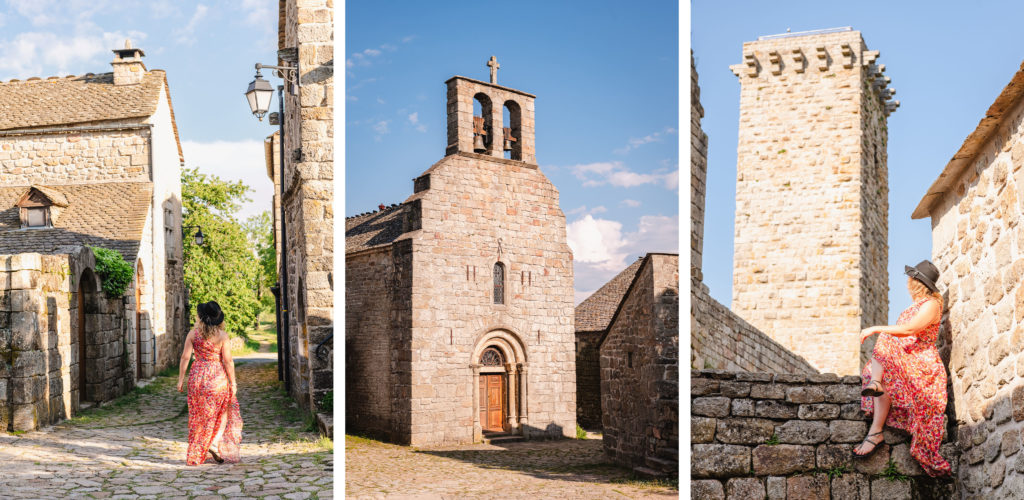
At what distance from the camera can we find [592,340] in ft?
66.9

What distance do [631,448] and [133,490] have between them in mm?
5539

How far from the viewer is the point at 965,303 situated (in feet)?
17.0

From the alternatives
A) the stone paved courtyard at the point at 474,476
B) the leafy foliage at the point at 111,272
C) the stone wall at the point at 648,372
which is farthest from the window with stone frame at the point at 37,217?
the stone wall at the point at 648,372

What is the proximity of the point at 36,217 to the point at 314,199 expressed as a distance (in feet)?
34.5

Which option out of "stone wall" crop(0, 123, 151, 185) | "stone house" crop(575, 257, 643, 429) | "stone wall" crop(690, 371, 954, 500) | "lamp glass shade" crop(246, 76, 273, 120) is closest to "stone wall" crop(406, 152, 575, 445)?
"stone house" crop(575, 257, 643, 429)

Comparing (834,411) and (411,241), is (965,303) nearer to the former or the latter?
(834,411)

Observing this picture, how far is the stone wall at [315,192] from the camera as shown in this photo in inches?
323

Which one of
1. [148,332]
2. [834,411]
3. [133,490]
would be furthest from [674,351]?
[148,332]

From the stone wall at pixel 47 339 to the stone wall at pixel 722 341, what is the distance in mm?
8216

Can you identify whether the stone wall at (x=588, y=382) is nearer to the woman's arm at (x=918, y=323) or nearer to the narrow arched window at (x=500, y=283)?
the narrow arched window at (x=500, y=283)

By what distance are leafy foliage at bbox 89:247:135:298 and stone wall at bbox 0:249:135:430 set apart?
452 mm

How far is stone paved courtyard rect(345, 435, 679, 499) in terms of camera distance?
7.10m

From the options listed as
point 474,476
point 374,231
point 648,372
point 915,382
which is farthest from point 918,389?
point 374,231

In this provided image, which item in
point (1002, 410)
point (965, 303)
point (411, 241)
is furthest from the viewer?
point (411, 241)
